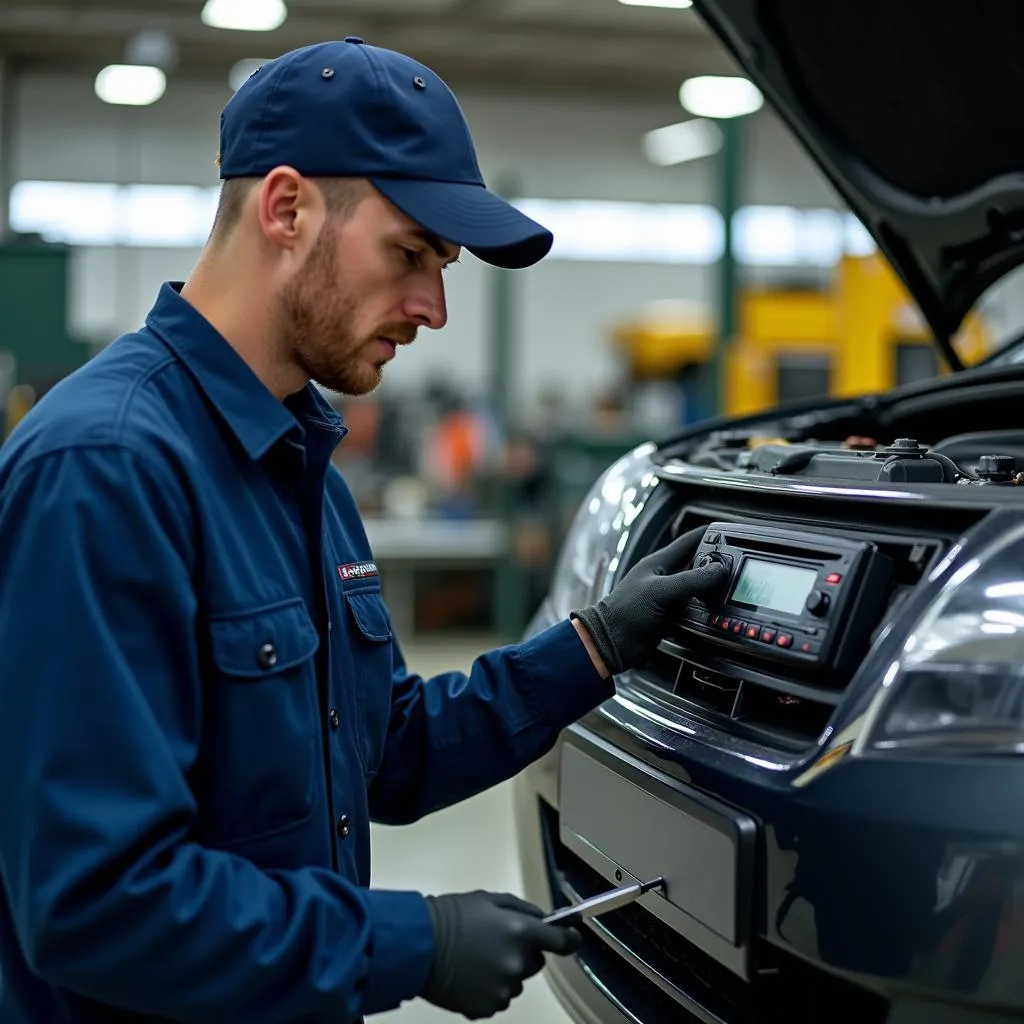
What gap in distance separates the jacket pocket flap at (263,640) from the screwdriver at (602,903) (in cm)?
34

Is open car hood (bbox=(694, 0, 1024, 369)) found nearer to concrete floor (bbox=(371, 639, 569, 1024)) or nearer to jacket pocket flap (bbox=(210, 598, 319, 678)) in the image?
jacket pocket flap (bbox=(210, 598, 319, 678))

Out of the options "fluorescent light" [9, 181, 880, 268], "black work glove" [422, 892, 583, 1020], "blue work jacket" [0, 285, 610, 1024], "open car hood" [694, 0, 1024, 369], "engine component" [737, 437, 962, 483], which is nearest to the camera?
"blue work jacket" [0, 285, 610, 1024]

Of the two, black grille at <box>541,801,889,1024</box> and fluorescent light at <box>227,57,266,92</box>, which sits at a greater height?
fluorescent light at <box>227,57,266,92</box>

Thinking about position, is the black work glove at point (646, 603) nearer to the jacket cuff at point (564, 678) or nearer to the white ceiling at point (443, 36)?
the jacket cuff at point (564, 678)

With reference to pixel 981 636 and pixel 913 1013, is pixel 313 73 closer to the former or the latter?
pixel 981 636

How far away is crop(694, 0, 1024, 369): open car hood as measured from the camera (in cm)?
184

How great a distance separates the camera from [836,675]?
3.78ft

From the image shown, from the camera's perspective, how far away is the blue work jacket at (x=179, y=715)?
3.07ft

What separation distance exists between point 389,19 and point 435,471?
5.55m

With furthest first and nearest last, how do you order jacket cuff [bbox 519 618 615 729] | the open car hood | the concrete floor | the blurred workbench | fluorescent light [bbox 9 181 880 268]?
fluorescent light [bbox 9 181 880 268], the blurred workbench, the concrete floor, the open car hood, jacket cuff [bbox 519 618 615 729]

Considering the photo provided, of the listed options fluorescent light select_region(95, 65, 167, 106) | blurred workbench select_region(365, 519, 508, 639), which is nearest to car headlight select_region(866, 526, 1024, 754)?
blurred workbench select_region(365, 519, 508, 639)

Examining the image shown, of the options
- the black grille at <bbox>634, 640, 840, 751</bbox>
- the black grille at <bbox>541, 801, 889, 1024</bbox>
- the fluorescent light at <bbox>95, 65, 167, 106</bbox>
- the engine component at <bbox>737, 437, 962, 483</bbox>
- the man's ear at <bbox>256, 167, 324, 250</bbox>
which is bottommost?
the black grille at <bbox>541, 801, 889, 1024</bbox>

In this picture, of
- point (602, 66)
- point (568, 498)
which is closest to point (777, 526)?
point (568, 498)

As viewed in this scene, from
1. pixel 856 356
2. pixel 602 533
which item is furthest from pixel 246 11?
pixel 602 533
